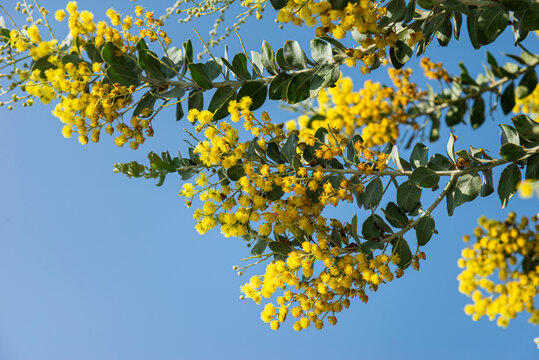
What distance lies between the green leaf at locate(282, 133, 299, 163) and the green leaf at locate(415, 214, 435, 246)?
0.55m

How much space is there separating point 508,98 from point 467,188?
58 cm

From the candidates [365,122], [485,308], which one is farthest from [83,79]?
[485,308]

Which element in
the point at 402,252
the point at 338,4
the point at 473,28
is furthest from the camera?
the point at 402,252

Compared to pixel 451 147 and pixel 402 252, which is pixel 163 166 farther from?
pixel 451 147

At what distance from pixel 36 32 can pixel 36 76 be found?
0.16 metres

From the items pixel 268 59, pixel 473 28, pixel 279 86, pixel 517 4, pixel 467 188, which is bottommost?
pixel 467 188

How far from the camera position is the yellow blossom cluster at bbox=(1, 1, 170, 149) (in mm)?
1808

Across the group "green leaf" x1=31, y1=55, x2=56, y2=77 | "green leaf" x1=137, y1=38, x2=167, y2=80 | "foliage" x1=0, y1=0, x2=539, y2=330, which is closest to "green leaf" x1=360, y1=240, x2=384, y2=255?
"foliage" x1=0, y1=0, x2=539, y2=330

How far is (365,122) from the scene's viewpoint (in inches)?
49.1

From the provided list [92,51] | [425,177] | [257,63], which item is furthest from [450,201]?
[92,51]

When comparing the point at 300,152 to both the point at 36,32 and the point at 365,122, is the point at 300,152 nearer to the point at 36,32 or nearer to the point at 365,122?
the point at 365,122

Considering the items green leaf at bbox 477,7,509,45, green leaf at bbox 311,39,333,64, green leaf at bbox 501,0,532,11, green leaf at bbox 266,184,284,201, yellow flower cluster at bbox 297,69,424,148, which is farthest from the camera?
green leaf at bbox 311,39,333,64

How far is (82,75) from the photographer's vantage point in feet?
5.96

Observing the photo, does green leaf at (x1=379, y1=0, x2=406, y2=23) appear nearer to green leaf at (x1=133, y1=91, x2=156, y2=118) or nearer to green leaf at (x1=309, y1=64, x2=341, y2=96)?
green leaf at (x1=309, y1=64, x2=341, y2=96)
